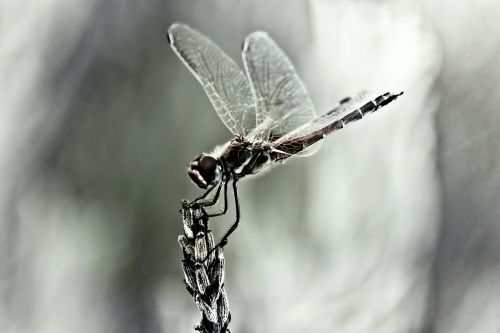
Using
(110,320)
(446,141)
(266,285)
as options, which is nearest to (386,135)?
(446,141)

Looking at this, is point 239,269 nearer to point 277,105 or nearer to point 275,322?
point 275,322

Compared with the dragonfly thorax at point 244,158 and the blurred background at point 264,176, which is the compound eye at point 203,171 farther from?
the blurred background at point 264,176

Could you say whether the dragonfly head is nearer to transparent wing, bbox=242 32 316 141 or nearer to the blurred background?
transparent wing, bbox=242 32 316 141

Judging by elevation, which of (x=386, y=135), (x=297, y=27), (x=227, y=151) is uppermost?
(x=297, y=27)

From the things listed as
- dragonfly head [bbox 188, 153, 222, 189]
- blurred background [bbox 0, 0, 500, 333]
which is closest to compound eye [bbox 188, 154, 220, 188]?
dragonfly head [bbox 188, 153, 222, 189]

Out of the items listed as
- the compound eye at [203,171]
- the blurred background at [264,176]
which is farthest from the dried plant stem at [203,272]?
the blurred background at [264,176]

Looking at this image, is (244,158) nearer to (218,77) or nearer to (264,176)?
(218,77)
